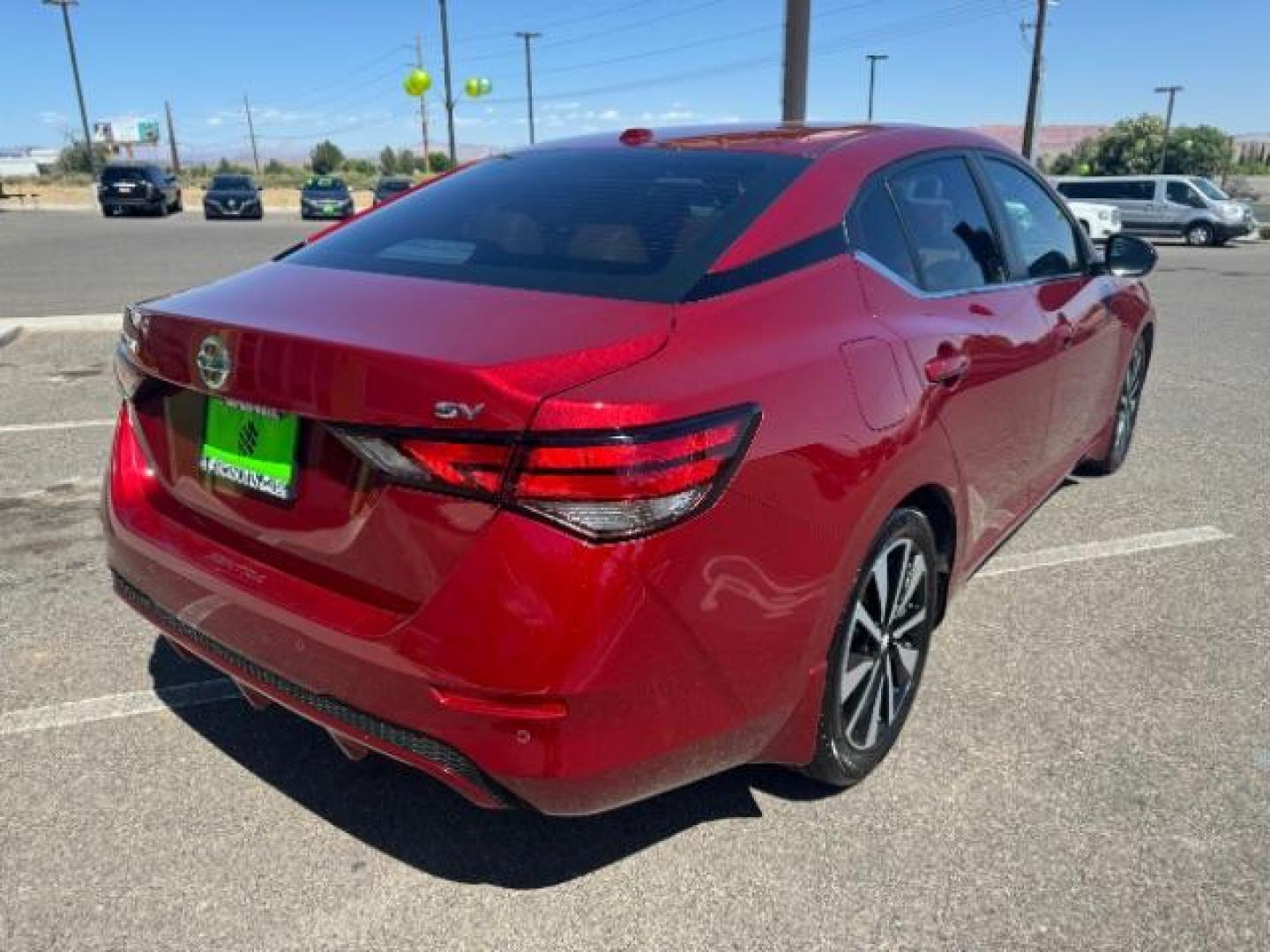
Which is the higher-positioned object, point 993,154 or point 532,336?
point 993,154

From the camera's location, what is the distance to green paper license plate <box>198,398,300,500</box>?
6.81 feet

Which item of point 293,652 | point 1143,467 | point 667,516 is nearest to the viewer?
point 667,516

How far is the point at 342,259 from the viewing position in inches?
105

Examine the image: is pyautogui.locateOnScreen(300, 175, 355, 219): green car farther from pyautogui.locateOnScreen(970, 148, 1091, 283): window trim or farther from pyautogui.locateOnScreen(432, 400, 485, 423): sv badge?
pyautogui.locateOnScreen(432, 400, 485, 423): sv badge

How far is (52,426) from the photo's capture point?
611 centimetres

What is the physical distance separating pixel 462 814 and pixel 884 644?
1.17 meters

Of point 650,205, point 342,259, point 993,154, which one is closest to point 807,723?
point 650,205

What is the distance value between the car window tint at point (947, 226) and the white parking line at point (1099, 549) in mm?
1347

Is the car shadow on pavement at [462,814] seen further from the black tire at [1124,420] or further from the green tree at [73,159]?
the green tree at [73,159]

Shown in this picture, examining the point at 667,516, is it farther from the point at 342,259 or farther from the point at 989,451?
the point at 989,451

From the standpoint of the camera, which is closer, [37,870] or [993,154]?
Result: [37,870]

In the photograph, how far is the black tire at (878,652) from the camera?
2449mm

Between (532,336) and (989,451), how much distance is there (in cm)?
172

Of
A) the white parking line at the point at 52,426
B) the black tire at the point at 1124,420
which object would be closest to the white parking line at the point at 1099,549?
the black tire at the point at 1124,420
